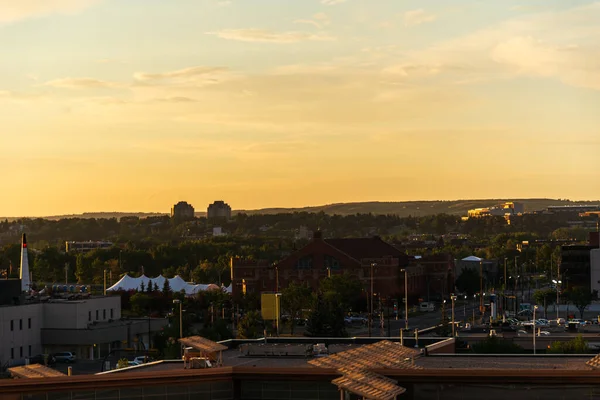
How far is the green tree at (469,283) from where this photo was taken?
14362cm

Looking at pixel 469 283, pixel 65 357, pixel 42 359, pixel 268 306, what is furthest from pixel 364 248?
pixel 42 359

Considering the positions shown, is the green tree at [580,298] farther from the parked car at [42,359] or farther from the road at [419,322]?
the parked car at [42,359]

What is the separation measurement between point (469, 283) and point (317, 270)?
2239 centimetres

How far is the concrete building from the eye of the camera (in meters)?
79.2

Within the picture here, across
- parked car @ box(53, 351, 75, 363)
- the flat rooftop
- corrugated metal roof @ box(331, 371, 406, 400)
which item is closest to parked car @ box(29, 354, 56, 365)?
parked car @ box(53, 351, 75, 363)

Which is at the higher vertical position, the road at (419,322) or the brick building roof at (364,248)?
the brick building roof at (364,248)

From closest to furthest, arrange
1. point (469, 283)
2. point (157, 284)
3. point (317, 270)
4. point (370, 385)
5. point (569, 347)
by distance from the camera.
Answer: point (370, 385) < point (569, 347) < point (157, 284) < point (317, 270) < point (469, 283)

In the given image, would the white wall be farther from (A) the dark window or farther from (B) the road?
(A) the dark window

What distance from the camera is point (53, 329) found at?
3290 inches

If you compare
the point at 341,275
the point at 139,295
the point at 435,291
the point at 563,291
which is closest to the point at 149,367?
the point at 139,295

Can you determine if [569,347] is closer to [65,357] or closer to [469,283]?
[65,357]

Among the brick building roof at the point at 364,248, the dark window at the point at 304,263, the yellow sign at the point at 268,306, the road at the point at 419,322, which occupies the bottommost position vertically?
the road at the point at 419,322

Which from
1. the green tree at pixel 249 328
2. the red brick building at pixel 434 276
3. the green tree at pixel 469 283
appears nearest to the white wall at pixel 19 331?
the green tree at pixel 249 328

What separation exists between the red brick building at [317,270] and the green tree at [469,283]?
11745 mm
